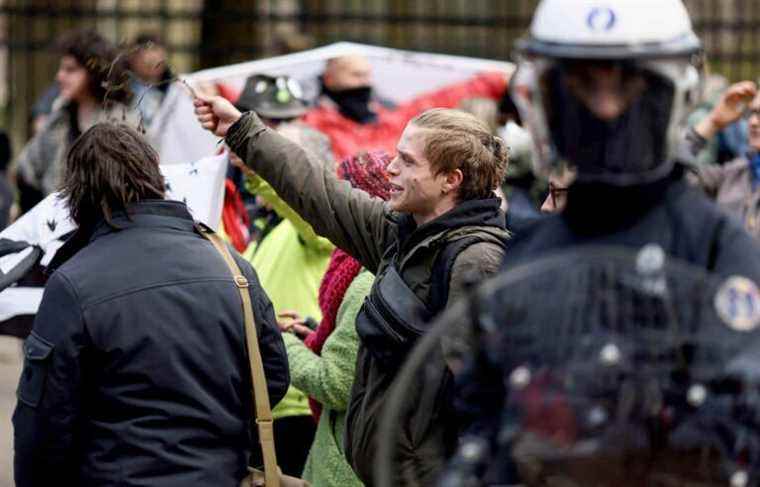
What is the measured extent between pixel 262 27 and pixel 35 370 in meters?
11.5

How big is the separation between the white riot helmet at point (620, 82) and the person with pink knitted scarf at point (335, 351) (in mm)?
1991

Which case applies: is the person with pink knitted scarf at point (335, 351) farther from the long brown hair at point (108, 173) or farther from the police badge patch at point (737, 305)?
the police badge patch at point (737, 305)

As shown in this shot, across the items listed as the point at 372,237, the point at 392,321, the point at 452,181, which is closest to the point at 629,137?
the point at 392,321

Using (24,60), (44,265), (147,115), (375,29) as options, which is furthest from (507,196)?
(375,29)

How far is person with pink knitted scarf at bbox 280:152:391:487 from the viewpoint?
4.85 m

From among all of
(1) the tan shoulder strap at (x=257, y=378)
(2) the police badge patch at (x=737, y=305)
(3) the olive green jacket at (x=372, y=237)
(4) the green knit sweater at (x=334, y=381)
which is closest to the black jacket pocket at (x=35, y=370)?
(1) the tan shoulder strap at (x=257, y=378)

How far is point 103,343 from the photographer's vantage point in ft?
13.9

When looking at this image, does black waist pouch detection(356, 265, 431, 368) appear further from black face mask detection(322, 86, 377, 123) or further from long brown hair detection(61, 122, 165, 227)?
black face mask detection(322, 86, 377, 123)

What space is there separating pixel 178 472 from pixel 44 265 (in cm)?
93

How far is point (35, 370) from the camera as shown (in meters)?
4.21

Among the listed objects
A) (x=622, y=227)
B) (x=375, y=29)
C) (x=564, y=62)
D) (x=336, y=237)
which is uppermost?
(x=564, y=62)

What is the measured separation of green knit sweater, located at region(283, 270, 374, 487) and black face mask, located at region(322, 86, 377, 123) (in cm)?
371

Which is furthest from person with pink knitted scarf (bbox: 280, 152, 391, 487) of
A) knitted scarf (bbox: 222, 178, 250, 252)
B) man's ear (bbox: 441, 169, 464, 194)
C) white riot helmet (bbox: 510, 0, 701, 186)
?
white riot helmet (bbox: 510, 0, 701, 186)

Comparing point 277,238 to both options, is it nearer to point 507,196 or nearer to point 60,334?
point 60,334
